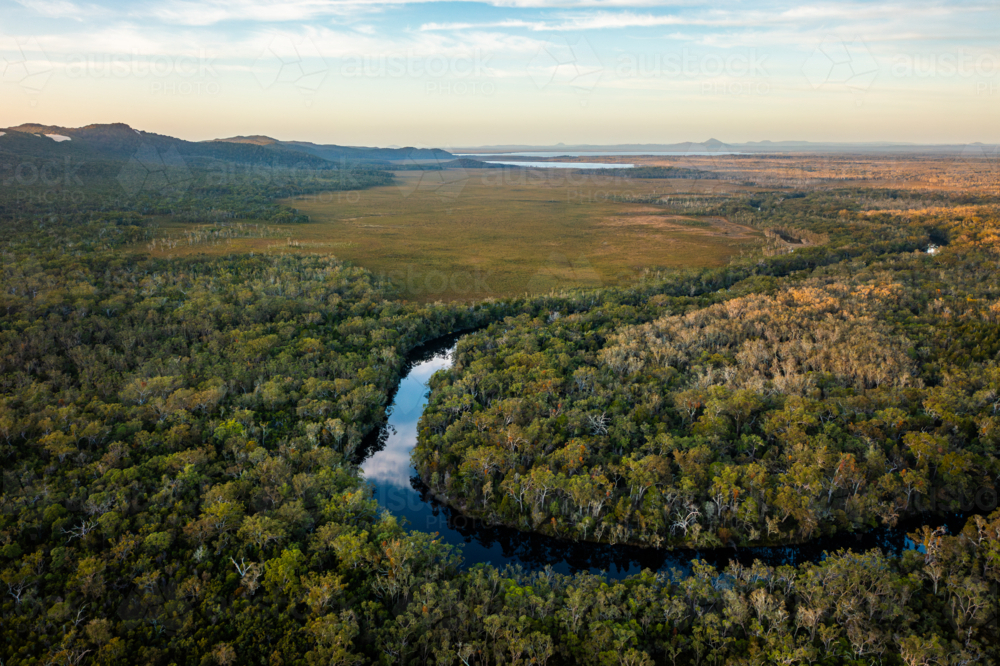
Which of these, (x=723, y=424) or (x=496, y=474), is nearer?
(x=496, y=474)

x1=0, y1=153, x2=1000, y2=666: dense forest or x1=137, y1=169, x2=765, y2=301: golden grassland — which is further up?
x1=137, y1=169, x2=765, y2=301: golden grassland

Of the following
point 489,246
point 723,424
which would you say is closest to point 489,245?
point 489,246

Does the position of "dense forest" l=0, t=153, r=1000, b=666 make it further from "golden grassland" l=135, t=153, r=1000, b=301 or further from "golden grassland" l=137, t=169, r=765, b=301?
"golden grassland" l=135, t=153, r=1000, b=301

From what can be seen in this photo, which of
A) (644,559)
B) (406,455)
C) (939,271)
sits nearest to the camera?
(644,559)

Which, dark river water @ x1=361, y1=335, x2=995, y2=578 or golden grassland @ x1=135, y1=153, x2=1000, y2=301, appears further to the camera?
golden grassland @ x1=135, y1=153, x2=1000, y2=301

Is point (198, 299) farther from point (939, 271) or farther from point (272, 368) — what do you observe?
point (939, 271)

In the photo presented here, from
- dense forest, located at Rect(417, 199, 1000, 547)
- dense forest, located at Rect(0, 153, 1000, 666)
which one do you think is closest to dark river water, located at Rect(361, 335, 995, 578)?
dense forest, located at Rect(417, 199, 1000, 547)

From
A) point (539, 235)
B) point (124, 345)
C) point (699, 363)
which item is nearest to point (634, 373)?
point (699, 363)

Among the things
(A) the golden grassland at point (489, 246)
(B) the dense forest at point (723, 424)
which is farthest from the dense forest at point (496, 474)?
(A) the golden grassland at point (489, 246)

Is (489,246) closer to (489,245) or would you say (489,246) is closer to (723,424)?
(489,245)
